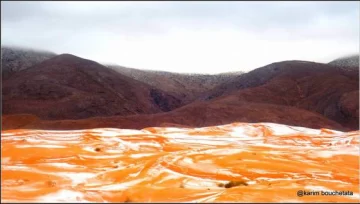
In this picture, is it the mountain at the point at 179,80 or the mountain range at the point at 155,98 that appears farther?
the mountain at the point at 179,80

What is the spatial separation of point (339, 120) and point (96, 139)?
54.3 meters

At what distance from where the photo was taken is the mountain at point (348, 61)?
112 metres

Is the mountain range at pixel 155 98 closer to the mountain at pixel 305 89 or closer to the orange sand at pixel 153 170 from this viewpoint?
the mountain at pixel 305 89

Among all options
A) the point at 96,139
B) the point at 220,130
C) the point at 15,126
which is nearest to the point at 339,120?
the point at 220,130

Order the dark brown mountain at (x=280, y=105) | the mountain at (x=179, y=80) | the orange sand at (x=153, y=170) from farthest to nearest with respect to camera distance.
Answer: the mountain at (x=179, y=80)
the dark brown mountain at (x=280, y=105)
the orange sand at (x=153, y=170)

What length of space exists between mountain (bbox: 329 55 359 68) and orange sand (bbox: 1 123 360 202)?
3939 inches

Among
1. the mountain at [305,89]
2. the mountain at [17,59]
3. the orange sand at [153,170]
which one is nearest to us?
the orange sand at [153,170]

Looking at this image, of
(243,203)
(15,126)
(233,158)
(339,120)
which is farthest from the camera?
(339,120)

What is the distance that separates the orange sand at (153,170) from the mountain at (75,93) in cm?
4722

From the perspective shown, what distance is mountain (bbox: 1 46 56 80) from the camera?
9230 cm

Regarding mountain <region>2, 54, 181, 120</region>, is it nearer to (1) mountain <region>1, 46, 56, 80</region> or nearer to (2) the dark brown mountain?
(1) mountain <region>1, 46, 56, 80</region>

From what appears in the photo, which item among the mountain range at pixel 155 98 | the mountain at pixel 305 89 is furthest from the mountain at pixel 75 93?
the mountain at pixel 305 89

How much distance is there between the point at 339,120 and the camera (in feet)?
211

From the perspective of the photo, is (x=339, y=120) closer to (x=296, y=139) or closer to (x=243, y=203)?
(x=296, y=139)
